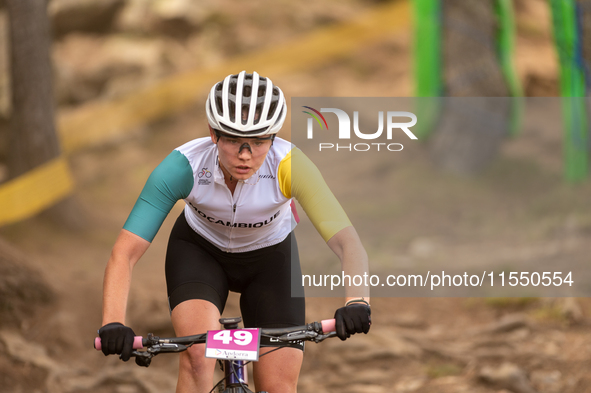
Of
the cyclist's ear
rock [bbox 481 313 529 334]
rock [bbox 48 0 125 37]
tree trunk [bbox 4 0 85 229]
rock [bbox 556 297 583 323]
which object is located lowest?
the cyclist's ear

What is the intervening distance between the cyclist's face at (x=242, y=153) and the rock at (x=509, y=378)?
4.41 m

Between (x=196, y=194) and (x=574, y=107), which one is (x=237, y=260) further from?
(x=574, y=107)

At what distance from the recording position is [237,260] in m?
3.90

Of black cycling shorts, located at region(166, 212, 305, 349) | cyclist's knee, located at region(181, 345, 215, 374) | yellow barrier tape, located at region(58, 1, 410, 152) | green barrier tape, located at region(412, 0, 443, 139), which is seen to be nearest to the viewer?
cyclist's knee, located at region(181, 345, 215, 374)

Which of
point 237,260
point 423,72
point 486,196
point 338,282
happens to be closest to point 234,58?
point 423,72

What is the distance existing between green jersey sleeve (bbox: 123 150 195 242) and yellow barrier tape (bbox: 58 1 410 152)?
A: 33.1 feet

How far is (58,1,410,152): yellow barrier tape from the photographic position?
13.6m

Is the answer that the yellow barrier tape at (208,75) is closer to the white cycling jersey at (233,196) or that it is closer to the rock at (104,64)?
the rock at (104,64)

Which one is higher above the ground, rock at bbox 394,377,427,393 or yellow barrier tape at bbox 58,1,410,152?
yellow barrier tape at bbox 58,1,410,152

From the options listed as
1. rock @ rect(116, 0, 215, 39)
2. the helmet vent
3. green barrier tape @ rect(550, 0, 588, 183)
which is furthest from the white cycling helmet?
rock @ rect(116, 0, 215, 39)

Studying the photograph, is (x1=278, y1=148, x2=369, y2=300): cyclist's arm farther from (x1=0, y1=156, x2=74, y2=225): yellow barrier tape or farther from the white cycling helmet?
(x1=0, y1=156, x2=74, y2=225): yellow barrier tape

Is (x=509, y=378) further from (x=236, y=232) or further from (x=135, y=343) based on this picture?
(x=135, y=343)

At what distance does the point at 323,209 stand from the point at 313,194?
0.10m

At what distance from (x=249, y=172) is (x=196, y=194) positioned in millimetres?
422
